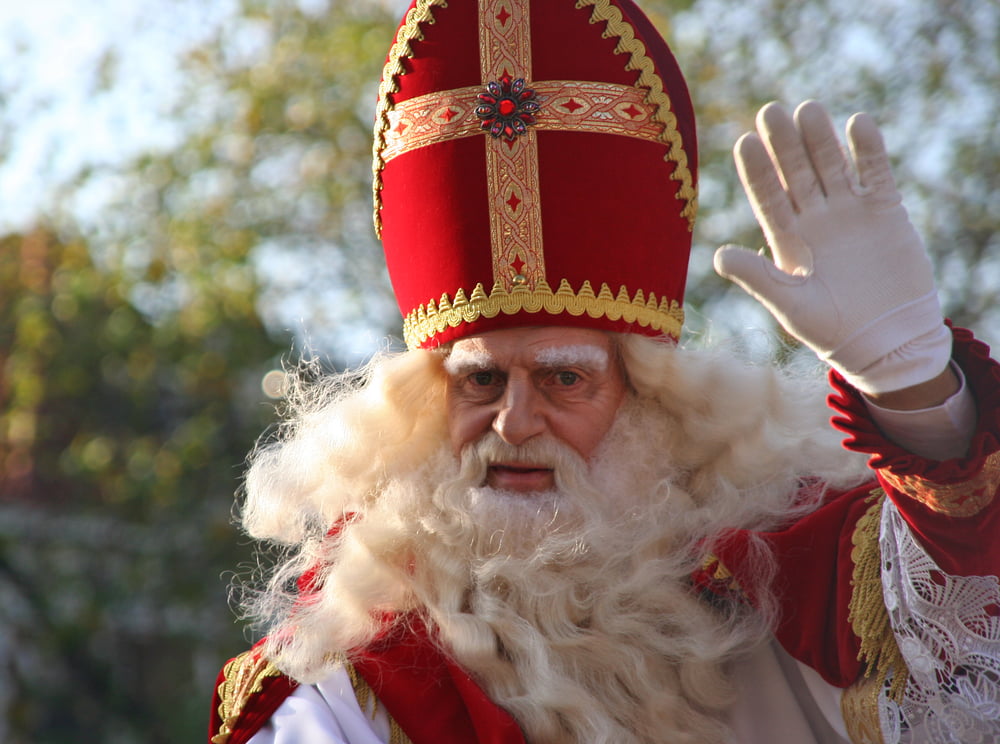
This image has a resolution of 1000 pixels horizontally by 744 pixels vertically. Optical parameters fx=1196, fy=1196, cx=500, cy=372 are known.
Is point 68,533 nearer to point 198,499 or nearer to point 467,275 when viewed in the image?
point 198,499

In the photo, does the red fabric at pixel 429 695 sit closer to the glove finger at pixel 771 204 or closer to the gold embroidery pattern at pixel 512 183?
the gold embroidery pattern at pixel 512 183

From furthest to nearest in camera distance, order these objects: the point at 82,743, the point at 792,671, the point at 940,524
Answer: the point at 82,743
the point at 792,671
the point at 940,524

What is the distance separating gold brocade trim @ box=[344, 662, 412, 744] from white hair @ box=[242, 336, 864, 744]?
7 cm

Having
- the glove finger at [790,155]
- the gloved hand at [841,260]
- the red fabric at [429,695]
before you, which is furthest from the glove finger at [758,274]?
the red fabric at [429,695]

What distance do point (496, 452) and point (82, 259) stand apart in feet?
23.0

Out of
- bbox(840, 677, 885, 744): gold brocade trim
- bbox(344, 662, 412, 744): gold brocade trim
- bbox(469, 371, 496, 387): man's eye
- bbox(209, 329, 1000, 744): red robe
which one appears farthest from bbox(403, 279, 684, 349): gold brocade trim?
bbox(840, 677, 885, 744): gold brocade trim

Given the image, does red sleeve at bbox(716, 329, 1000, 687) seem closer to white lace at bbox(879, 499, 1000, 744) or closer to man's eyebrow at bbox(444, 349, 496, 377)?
white lace at bbox(879, 499, 1000, 744)

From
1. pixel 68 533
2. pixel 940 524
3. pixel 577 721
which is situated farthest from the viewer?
pixel 68 533

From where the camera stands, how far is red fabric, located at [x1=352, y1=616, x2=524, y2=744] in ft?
8.35

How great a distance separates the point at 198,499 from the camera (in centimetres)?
793

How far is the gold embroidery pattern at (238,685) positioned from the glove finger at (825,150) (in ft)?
5.25

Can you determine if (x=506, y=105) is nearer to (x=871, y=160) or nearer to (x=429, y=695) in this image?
(x=871, y=160)

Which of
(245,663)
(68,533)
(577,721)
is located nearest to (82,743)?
(68,533)

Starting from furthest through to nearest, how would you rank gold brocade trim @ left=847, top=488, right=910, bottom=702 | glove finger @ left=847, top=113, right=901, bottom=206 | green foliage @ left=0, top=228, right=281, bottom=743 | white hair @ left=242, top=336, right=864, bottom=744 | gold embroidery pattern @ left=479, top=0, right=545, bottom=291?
green foliage @ left=0, top=228, right=281, bottom=743 < gold embroidery pattern @ left=479, top=0, right=545, bottom=291 < white hair @ left=242, top=336, right=864, bottom=744 < gold brocade trim @ left=847, top=488, right=910, bottom=702 < glove finger @ left=847, top=113, right=901, bottom=206
